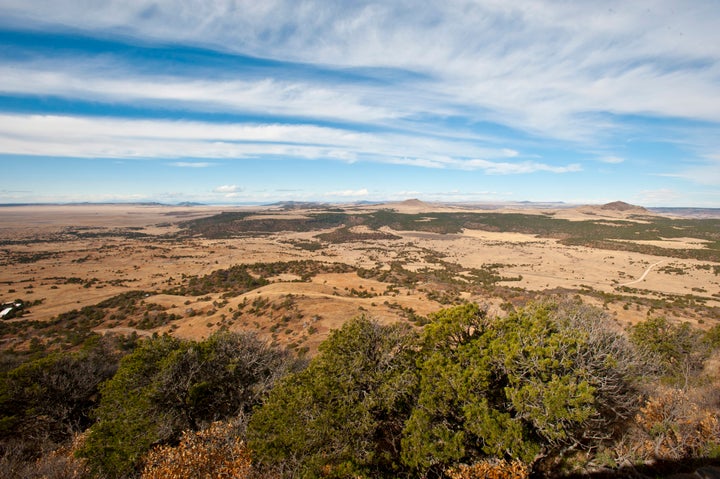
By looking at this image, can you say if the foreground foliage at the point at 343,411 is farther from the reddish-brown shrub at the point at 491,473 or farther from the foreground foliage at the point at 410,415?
the reddish-brown shrub at the point at 491,473

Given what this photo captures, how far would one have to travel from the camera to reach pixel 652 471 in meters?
10.3

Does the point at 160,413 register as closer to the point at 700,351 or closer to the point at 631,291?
the point at 700,351

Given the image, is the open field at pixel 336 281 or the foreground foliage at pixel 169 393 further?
the open field at pixel 336 281

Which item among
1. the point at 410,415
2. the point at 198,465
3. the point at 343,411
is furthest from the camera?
the point at 410,415

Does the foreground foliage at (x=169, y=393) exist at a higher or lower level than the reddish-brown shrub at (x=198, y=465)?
lower

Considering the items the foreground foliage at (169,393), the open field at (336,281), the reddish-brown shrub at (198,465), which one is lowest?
the open field at (336,281)

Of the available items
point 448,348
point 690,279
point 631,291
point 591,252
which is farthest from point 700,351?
point 591,252

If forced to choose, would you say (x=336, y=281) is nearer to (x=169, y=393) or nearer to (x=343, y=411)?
(x=169, y=393)

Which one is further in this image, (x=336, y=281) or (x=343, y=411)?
(x=336, y=281)

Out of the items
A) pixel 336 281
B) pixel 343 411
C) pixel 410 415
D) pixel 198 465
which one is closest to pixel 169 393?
pixel 198 465

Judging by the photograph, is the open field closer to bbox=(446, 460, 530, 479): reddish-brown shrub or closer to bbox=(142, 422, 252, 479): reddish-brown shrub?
bbox=(446, 460, 530, 479): reddish-brown shrub

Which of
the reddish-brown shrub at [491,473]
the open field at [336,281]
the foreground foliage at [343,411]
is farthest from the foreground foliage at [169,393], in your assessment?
the reddish-brown shrub at [491,473]

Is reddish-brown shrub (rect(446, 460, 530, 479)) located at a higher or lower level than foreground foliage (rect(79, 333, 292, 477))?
higher

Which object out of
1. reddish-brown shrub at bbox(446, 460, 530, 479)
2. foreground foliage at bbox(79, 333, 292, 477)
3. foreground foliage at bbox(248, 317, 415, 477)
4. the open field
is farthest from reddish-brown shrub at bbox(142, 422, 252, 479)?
the open field
